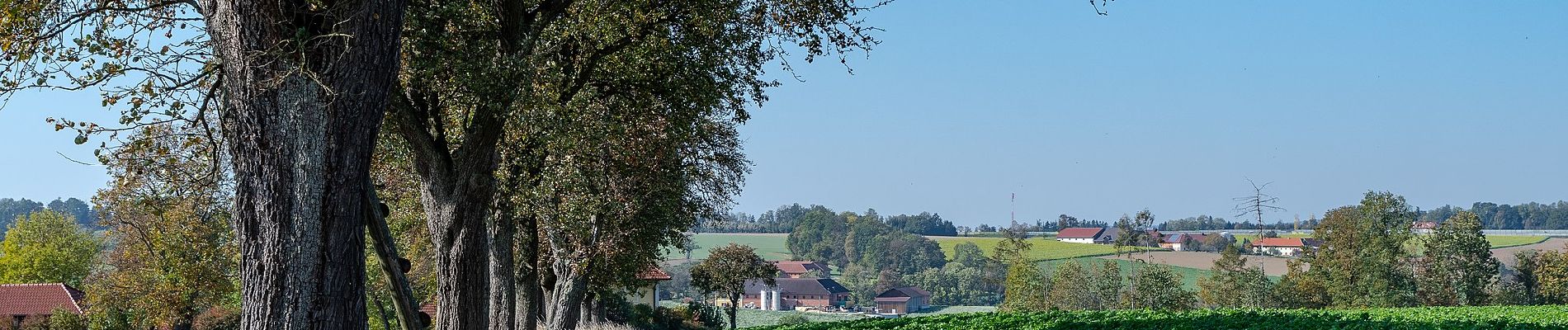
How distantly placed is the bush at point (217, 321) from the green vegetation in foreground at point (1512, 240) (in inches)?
3748

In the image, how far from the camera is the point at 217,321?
45.2 metres

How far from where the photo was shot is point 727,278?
171 ft

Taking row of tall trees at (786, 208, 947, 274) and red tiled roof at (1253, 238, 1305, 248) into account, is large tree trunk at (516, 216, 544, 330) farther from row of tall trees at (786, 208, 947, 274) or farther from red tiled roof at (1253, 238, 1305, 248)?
row of tall trees at (786, 208, 947, 274)

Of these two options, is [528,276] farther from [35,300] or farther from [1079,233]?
[1079,233]

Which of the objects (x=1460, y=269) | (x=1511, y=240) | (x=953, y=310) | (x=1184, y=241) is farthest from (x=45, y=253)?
(x=1511, y=240)

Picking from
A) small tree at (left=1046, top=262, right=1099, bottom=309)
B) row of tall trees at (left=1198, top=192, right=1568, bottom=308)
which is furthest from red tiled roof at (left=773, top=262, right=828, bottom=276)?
row of tall trees at (left=1198, top=192, right=1568, bottom=308)

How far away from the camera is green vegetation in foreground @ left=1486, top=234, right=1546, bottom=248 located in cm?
9656

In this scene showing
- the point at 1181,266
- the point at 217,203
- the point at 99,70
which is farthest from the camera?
the point at 1181,266

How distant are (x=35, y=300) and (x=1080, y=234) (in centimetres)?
10780

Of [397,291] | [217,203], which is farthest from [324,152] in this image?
[217,203]

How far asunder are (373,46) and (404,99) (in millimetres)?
4944

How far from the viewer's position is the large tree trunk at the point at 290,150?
5.76 metres

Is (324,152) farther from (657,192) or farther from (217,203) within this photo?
(657,192)

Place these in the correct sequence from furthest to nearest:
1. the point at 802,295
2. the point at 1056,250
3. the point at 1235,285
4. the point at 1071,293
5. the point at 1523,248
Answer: the point at 1056,250, the point at 802,295, the point at 1523,248, the point at 1071,293, the point at 1235,285
